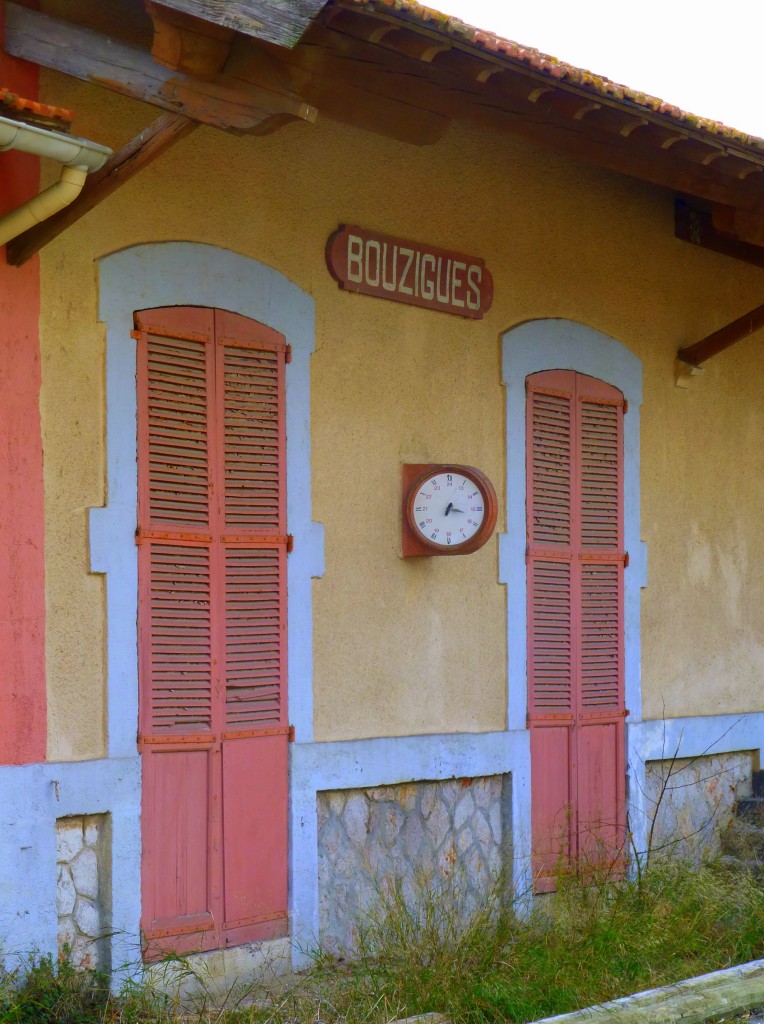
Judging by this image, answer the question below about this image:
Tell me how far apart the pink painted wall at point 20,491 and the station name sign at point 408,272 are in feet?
5.30

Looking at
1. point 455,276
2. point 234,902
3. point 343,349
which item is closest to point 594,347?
point 455,276

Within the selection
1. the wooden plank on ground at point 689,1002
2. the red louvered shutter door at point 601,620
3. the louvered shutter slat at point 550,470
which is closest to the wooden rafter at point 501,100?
the louvered shutter slat at point 550,470

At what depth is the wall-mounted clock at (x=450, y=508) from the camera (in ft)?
20.5

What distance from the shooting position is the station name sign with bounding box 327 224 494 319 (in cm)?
613

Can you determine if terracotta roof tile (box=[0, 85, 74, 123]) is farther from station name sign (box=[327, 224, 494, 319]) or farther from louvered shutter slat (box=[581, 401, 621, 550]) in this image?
louvered shutter slat (box=[581, 401, 621, 550])

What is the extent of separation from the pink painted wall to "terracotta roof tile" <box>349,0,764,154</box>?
149 cm

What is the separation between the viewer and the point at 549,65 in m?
5.05

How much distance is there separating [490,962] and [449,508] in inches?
84.0

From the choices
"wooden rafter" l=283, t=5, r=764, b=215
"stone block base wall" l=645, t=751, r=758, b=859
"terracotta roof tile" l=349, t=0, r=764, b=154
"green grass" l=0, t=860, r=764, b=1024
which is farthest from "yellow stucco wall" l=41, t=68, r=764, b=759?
"terracotta roof tile" l=349, t=0, r=764, b=154

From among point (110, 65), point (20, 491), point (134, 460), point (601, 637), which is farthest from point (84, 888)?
point (601, 637)

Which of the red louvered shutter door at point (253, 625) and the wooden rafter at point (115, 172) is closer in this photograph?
the wooden rafter at point (115, 172)

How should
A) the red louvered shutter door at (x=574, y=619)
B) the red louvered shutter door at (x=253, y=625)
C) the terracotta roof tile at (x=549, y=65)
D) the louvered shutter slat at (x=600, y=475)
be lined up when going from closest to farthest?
the terracotta roof tile at (x=549, y=65) → the red louvered shutter door at (x=253, y=625) → the red louvered shutter door at (x=574, y=619) → the louvered shutter slat at (x=600, y=475)

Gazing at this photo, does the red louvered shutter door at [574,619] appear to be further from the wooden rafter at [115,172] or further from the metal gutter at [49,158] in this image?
the metal gutter at [49,158]

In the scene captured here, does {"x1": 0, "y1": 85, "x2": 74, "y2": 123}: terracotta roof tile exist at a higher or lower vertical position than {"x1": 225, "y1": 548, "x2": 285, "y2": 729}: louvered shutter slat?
higher
